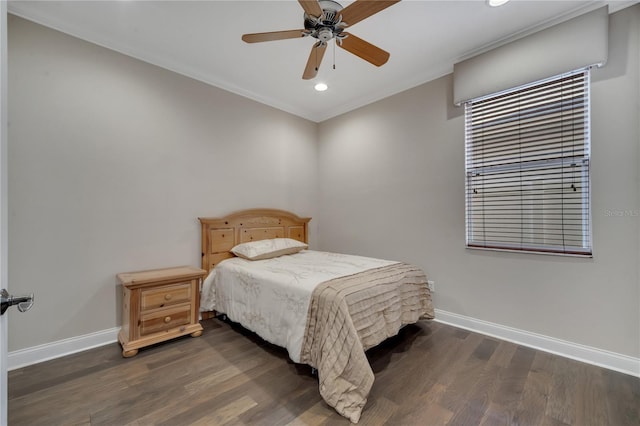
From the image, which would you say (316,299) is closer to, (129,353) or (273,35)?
(129,353)

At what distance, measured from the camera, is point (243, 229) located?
3318mm

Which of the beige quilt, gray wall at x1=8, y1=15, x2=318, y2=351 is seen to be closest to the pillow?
gray wall at x1=8, y1=15, x2=318, y2=351

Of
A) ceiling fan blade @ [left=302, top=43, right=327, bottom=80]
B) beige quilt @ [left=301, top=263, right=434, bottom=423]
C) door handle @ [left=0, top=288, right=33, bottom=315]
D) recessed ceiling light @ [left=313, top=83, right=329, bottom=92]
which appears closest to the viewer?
door handle @ [left=0, top=288, right=33, bottom=315]

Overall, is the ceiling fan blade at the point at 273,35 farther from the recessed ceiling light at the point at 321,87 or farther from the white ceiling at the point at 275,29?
the recessed ceiling light at the point at 321,87

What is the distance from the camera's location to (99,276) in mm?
2355

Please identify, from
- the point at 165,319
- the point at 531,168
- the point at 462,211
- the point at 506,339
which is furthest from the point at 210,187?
the point at 506,339

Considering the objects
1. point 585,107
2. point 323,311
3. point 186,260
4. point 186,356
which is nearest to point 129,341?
point 186,356

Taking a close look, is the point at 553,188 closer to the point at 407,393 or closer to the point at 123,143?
the point at 407,393

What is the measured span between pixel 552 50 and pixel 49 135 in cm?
411

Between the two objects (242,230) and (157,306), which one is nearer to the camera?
(157,306)

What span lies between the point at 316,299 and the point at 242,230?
178cm

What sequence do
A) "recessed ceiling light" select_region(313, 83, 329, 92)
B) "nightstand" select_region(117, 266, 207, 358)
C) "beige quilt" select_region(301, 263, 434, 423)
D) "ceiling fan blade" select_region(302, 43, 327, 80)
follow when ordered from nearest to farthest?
"beige quilt" select_region(301, 263, 434, 423) < "ceiling fan blade" select_region(302, 43, 327, 80) < "nightstand" select_region(117, 266, 207, 358) < "recessed ceiling light" select_region(313, 83, 329, 92)

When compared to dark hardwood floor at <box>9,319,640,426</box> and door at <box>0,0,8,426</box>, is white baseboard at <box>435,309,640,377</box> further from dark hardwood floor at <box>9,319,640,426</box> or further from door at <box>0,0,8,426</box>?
door at <box>0,0,8,426</box>

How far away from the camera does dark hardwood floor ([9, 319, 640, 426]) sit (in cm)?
152
